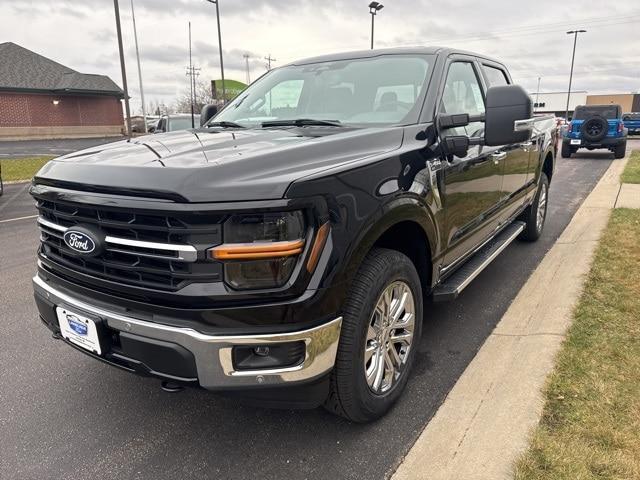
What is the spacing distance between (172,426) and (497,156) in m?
2.92

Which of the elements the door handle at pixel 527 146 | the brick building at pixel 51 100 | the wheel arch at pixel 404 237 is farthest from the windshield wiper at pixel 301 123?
the brick building at pixel 51 100

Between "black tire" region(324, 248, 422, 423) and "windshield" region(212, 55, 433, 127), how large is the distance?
0.98 meters

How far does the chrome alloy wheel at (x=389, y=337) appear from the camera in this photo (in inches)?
97.3

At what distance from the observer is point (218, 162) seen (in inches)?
81.1

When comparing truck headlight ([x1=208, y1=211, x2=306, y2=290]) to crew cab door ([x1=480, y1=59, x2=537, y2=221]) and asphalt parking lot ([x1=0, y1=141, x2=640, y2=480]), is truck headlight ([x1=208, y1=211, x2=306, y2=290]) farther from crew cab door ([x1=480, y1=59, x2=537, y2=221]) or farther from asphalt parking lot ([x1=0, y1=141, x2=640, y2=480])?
crew cab door ([x1=480, y1=59, x2=537, y2=221])

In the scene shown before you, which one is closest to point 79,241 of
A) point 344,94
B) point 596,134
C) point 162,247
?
point 162,247

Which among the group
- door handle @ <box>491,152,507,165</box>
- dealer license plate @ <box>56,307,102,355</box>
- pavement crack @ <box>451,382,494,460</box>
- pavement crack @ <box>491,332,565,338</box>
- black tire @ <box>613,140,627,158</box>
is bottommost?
pavement crack @ <box>451,382,494,460</box>

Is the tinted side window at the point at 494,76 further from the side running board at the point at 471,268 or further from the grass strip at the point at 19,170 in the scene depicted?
the grass strip at the point at 19,170

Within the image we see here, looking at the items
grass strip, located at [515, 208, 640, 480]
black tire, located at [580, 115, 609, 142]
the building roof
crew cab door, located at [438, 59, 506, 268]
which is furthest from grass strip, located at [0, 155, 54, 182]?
the building roof

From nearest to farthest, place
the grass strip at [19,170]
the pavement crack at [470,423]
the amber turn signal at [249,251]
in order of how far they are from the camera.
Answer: the amber turn signal at [249,251]
the pavement crack at [470,423]
the grass strip at [19,170]

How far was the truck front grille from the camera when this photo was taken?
1906 millimetres

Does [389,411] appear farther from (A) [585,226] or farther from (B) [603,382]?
(A) [585,226]

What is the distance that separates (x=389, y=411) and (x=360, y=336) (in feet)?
2.20

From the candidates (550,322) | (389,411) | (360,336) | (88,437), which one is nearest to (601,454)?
(389,411)
